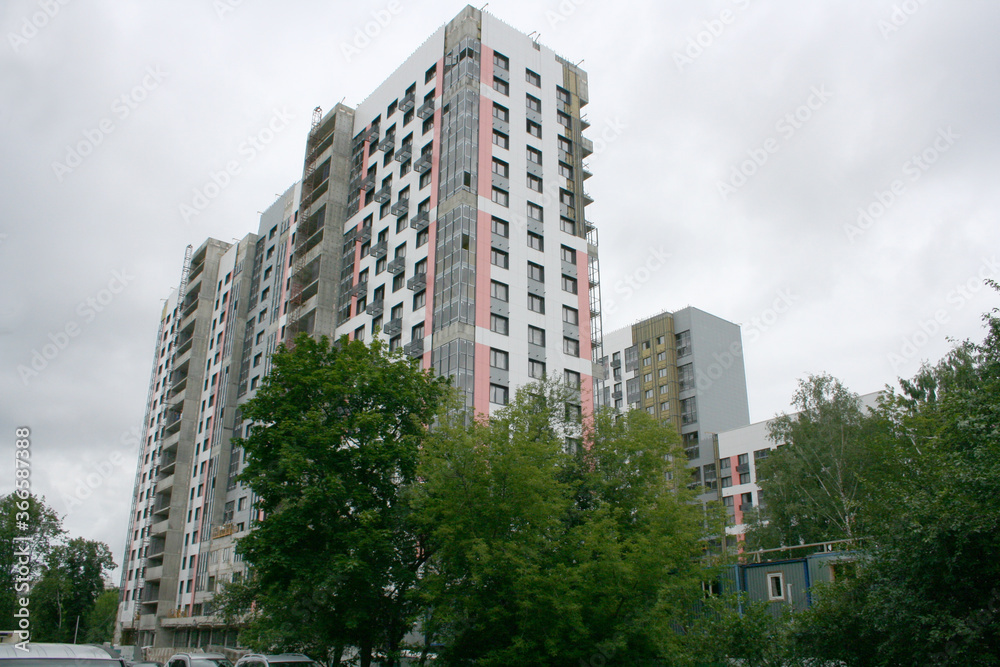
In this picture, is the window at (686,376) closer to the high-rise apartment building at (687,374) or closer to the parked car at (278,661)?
the high-rise apartment building at (687,374)

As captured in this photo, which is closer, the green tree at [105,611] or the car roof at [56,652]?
the car roof at [56,652]

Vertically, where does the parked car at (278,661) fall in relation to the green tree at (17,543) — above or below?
below

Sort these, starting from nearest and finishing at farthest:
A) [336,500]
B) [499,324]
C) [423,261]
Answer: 1. [336,500]
2. [499,324]
3. [423,261]

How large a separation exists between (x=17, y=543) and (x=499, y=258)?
44.6 meters

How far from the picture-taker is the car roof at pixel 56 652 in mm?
9398

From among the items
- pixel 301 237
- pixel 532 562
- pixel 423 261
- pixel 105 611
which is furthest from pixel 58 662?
pixel 105 611

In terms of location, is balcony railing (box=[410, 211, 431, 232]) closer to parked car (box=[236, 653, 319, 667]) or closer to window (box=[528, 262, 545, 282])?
window (box=[528, 262, 545, 282])

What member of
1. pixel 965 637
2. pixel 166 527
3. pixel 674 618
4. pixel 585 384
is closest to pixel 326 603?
pixel 674 618

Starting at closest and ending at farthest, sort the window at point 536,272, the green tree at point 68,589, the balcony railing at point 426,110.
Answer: the window at point 536,272, the balcony railing at point 426,110, the green tree at point 68,589

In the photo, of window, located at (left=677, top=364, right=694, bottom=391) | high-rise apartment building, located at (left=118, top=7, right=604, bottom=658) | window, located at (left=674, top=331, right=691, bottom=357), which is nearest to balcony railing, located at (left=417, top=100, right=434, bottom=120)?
high-rise apartment building, located at (left=118, top=7, right=604, bottom=658)

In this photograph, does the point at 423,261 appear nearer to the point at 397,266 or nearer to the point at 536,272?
the point at 397,266

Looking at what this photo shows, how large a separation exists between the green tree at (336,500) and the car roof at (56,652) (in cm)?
1595

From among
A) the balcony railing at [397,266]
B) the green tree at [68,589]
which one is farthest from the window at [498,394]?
the green tree at [68,589]

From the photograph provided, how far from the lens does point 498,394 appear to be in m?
51.1
